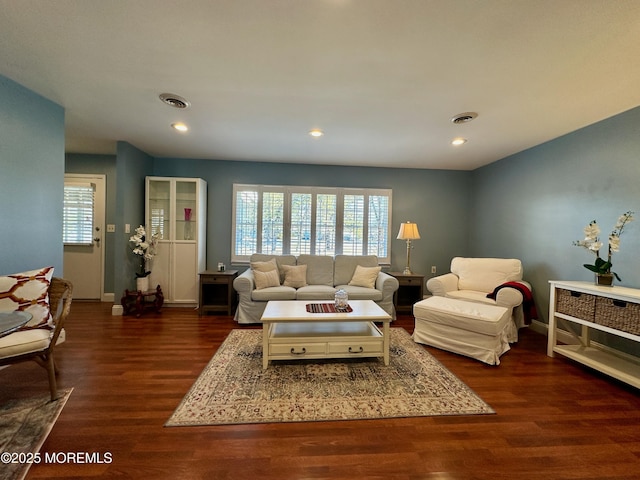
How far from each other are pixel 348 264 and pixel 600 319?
8.98ft

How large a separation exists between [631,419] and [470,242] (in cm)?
323

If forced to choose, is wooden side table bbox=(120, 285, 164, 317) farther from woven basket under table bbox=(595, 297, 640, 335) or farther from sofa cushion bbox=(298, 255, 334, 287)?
woven basket under table bbox=(595, 297, 640, 335)

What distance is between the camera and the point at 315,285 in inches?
153

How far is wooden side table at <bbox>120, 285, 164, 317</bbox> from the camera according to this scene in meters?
3.59

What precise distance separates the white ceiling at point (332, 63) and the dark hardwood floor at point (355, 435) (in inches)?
94.3

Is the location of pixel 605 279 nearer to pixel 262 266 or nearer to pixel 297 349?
pixel 297 349

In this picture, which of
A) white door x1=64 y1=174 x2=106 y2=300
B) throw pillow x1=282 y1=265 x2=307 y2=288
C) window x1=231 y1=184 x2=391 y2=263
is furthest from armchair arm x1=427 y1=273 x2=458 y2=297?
white door x1=64 y1=174 x2=106 y2=300

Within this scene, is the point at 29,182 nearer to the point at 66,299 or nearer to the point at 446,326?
the point at 66,299

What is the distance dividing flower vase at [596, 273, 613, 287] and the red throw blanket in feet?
2.13

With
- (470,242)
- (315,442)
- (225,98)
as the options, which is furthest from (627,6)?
(470,242)

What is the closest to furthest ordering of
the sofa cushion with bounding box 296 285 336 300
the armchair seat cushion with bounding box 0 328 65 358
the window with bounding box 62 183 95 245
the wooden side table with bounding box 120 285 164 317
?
the armchair seat cushion with bounding box 0 328 65 358 < the sofa cushion with bounding box 296 285 336 300 < the wooden side table with bounding box 120 285 164 317 < the window with bounding box 62 183 95 245

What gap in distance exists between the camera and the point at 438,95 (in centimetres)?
218

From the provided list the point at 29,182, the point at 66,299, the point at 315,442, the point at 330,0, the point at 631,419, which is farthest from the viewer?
the point at 29,182

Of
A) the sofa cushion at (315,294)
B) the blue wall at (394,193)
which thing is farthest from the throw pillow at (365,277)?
the blue wall at (394,193)
